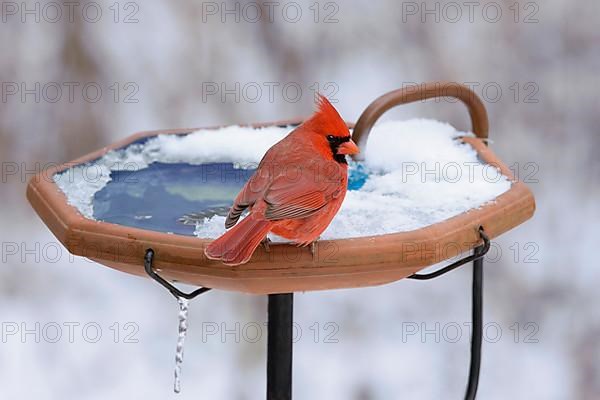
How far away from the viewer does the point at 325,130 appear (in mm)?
1566

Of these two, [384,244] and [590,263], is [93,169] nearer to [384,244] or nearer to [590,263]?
[384,244]

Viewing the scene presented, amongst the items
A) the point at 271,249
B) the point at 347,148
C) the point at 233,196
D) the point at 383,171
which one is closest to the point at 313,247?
the point at 271,249

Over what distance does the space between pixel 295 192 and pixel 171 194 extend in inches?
16.2

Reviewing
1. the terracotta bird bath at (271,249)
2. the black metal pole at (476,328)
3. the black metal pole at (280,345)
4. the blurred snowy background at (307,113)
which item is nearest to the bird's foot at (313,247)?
the terracotta bird bath at (271,249)

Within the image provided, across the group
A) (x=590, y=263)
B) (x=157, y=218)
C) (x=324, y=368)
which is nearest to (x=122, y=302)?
(x=324, y=368)

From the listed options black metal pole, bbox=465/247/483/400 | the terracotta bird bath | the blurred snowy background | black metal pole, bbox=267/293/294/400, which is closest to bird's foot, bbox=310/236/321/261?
the terracotta bird bath

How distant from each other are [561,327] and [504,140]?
0.62 metres

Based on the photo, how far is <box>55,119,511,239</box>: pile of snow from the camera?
1565 mm

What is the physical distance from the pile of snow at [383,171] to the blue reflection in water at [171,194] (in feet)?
0.07

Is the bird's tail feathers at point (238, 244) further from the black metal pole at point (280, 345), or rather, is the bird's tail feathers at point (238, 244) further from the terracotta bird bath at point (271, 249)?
the black metal pole at point (280, 345)

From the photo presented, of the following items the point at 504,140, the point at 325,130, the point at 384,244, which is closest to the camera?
the point at 384,244

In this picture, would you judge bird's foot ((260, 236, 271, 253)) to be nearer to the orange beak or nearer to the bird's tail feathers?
the bird's tail feathers

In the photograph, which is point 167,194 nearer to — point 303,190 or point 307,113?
point 303,190

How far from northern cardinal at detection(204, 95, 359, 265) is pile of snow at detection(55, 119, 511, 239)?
65 millimetres
